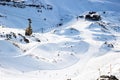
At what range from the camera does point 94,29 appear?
4856 centimetres

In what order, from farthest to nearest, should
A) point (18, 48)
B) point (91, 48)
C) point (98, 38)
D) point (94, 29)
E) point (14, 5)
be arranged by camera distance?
1. point (14, 5)
2. point (94, 29)
3. point (98, 38)
4. point (91, 48)
5. point (18, 48)

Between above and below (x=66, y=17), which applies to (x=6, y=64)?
above

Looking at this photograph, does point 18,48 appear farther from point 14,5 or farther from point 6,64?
point 14,5

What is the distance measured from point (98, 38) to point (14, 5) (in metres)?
28.9

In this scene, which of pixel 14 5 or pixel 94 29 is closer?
pixel 94 29

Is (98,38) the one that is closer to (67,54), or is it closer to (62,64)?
(67,54)

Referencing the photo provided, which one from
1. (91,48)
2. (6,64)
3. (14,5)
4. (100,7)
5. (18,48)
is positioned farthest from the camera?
(100,7)

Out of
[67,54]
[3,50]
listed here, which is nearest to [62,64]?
[67,54]

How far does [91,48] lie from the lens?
111ft

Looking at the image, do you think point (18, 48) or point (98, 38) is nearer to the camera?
point (18, 48)

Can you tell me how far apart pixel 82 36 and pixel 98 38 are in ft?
6.50

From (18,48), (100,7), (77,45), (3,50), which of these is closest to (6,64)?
(3,50)

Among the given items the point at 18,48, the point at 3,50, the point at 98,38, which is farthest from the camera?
the point at 98,38

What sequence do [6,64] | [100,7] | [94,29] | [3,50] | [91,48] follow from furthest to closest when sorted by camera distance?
[100,7], [94,29], [91,48], [3,50], [6,64]
